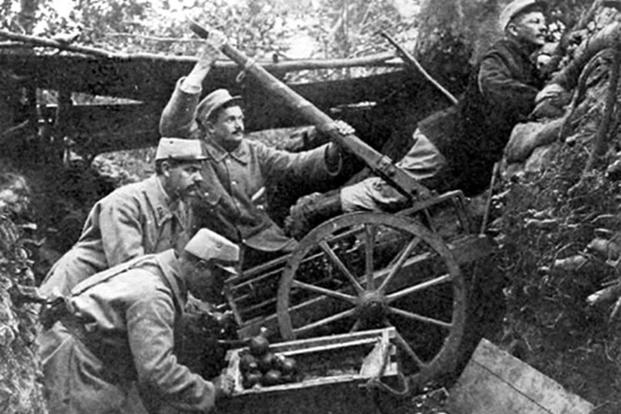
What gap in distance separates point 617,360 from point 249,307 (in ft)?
7.13

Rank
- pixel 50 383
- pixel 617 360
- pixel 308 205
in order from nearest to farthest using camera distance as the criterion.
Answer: pixel 50 383 → pixel 617 360 → pixel 308 205

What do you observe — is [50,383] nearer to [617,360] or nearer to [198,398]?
[198,398]

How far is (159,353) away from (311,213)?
257 cm

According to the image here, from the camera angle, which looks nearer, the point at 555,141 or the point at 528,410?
the point at 528,410

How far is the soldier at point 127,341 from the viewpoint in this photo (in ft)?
17.5

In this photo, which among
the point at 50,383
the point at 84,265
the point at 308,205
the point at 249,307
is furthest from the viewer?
the point at 308,205

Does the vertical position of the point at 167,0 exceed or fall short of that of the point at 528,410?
it exceeds it

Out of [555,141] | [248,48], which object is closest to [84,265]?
[248,48]

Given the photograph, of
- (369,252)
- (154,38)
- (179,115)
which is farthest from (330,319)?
(154,38)

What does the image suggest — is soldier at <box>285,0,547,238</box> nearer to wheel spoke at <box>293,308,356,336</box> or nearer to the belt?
wheel spoke at <box>293,308,356,336</box>

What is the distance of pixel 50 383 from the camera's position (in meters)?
5.34

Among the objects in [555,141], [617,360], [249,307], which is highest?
[555,141]

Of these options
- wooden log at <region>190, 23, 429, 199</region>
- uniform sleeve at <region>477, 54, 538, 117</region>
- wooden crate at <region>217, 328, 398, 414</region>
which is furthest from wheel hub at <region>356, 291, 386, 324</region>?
uniform sleeve at <region>477, 54, 538, 117</region>

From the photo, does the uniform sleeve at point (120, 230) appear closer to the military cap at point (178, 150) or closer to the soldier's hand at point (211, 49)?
the military cap at point (178, 150)
